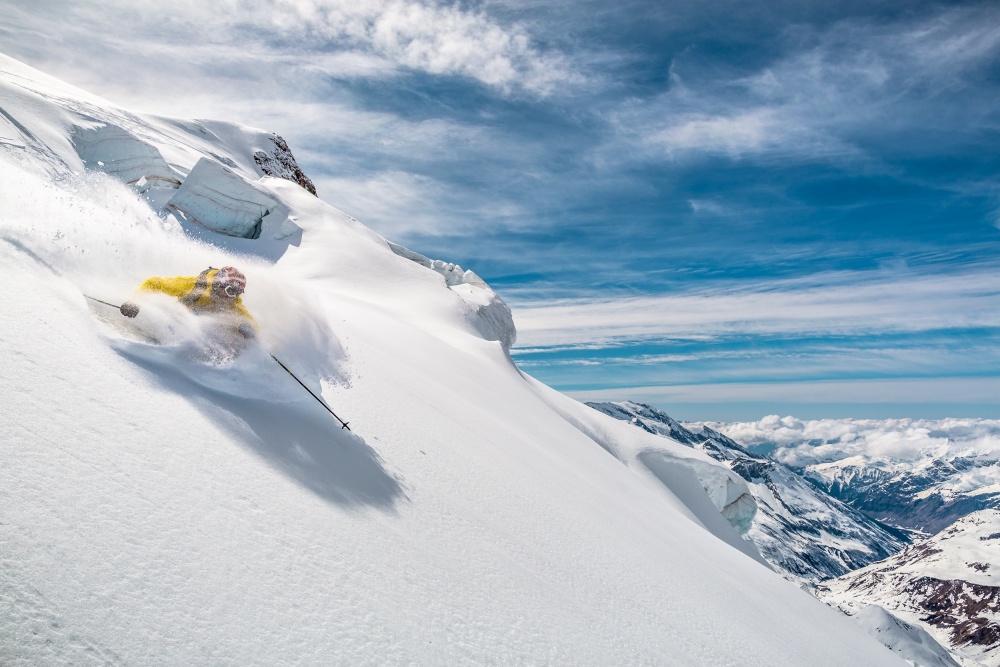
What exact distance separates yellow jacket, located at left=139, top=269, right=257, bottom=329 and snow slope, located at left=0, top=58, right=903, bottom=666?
396 mm

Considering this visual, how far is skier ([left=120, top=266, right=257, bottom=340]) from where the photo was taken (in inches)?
321

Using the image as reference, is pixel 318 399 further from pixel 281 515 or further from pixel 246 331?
pixel 281 515

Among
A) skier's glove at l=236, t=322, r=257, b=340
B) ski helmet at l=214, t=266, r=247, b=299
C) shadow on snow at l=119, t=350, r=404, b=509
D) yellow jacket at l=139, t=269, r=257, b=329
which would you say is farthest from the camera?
ski helmet at l=214, t=266, r=247, b=299

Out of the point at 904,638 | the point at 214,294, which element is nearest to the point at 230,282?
the point at 214,294

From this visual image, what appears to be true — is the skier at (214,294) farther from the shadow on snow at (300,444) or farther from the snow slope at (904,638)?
the snow slope at (904,638)

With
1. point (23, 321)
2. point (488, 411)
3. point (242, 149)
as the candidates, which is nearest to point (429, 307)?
point (488, 411)

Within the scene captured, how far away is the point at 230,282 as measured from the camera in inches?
337

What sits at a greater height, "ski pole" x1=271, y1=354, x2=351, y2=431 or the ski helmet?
the ski helmet

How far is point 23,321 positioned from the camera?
5.64 meters

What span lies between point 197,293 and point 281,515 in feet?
14.8

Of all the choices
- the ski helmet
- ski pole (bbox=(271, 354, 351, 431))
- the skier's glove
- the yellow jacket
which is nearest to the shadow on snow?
ski pole (bbox=(271, 354, 351, 431))

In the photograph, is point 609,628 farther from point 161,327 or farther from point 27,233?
point 27,233

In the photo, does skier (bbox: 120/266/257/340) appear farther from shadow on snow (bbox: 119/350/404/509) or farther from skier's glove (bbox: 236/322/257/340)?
shadow on snow (bbox: 119/350/404/509)

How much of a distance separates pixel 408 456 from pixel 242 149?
7219cm
